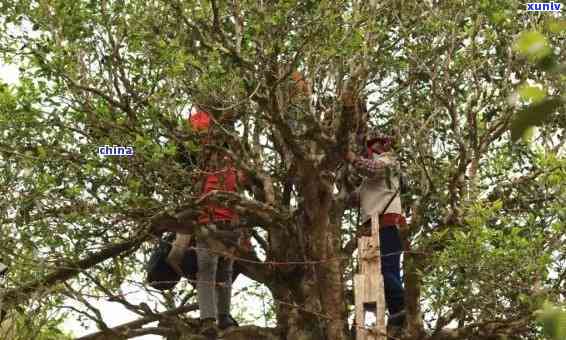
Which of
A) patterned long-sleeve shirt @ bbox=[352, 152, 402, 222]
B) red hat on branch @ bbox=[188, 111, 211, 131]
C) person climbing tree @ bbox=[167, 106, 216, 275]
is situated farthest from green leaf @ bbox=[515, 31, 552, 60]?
red hat on branch @ bbox=[188, 111, 211, 131]

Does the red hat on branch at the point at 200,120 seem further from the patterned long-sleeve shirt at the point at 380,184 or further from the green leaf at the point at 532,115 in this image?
the green leaf at the point at 532,115

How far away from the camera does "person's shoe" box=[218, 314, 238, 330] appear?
36.8 feet

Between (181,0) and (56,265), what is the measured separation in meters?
3.17

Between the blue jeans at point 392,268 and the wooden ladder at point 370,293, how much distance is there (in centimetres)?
54

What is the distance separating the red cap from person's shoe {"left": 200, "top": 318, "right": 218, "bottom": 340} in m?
2.20

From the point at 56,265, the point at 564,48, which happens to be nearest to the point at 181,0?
the point at 56,265

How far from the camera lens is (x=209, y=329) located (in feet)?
36.4

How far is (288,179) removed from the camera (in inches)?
457


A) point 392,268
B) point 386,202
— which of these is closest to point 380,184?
point 386,202

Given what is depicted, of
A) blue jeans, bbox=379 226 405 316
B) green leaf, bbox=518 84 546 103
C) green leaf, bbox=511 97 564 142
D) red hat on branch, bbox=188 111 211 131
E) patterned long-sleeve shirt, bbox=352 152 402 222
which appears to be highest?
red hat on branch, bbox=188 111 211 131

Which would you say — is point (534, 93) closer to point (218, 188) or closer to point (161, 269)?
point (218, 188)

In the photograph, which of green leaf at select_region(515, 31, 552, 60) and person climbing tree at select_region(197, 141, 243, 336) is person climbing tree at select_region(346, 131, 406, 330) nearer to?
person climbing tree at select_region(197, 141, 243, 336)

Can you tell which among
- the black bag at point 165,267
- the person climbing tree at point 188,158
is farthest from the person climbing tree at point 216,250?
the black bag at point 165,267

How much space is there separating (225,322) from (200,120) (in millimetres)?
2351
